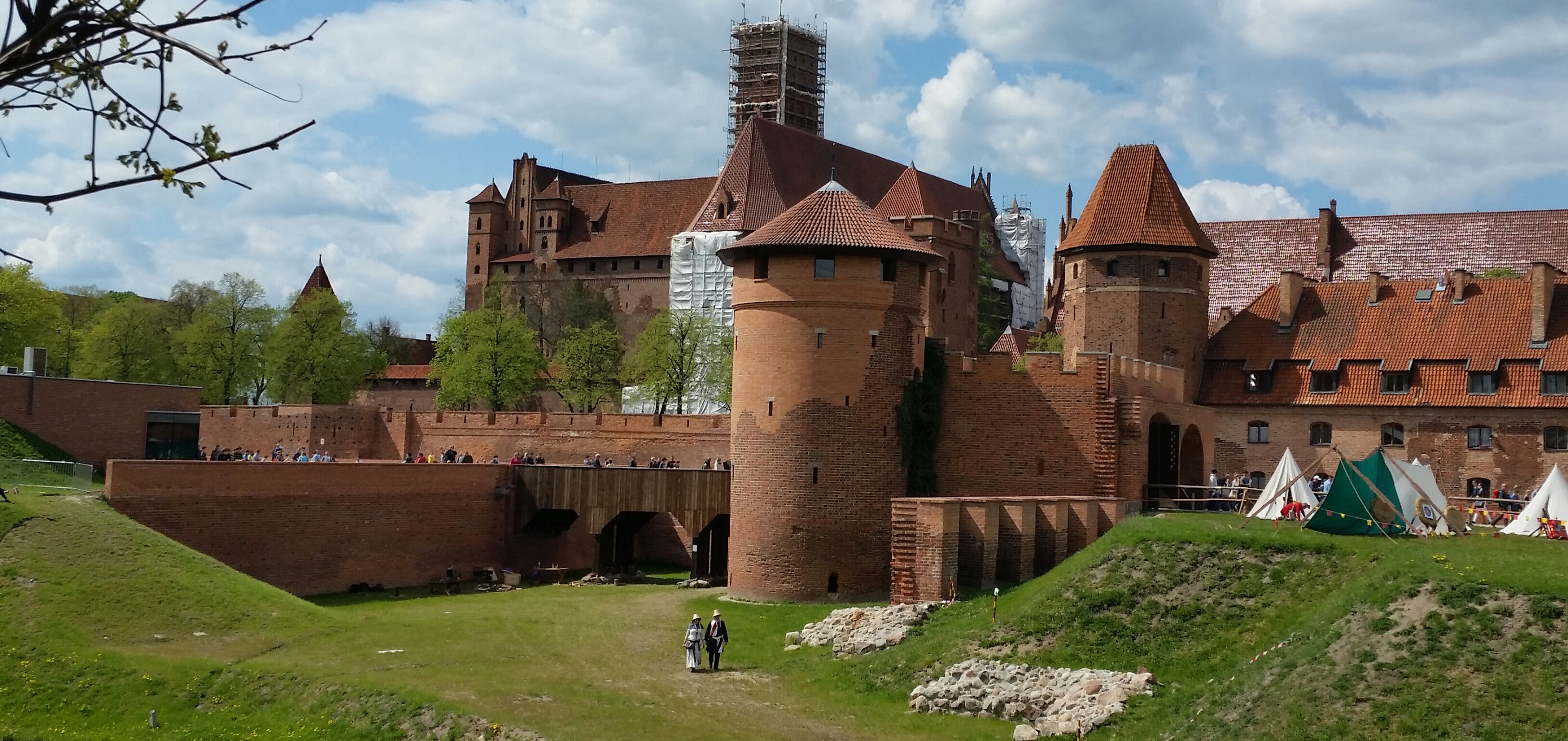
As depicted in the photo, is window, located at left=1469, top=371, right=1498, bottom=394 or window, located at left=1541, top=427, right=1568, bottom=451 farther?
window, located at left=1469, top=371, right=1498, bottom=394

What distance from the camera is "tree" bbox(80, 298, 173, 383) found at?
66188mm

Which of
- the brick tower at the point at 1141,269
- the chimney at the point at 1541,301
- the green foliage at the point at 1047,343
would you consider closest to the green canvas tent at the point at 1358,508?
the brick tower at the point at 1141,269

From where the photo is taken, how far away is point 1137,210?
42906 mm

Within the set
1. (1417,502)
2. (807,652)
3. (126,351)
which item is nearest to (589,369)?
(126,351)

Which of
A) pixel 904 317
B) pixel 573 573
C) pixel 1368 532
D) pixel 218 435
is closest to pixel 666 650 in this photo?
pixel 904 317

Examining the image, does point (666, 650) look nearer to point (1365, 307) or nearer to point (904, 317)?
point (904, 317)

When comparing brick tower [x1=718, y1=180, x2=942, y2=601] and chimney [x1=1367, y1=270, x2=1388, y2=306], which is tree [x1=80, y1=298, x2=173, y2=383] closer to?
brick tower [x1=718, y1=180, x2=942, y2=601]

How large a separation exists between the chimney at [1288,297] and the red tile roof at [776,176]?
27.6m

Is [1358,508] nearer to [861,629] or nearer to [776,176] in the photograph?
[861,629]

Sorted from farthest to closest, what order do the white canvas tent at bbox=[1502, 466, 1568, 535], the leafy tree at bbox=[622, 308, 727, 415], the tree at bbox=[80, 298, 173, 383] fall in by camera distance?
the tree at bbox=[80, 298, 173, 383] < the leafy tree at bbox=[622, 308, 727, 415] < the white canvas tent at bbox=[1502, 466, 1568, 535]

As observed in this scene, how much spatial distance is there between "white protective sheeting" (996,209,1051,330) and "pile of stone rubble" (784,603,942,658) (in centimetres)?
6966

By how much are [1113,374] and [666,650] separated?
513 inches

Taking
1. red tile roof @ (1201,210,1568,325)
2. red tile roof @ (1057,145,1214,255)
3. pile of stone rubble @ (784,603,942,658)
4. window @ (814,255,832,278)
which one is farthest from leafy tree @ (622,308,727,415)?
pile of stone rubble @ (784,603,942,658)

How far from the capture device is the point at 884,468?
33812mm
